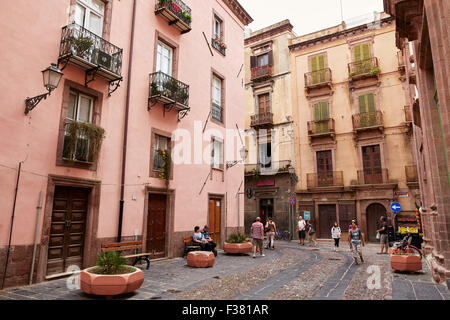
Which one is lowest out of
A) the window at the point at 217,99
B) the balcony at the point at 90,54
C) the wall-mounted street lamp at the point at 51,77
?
the wall-mounted street lamp at the point at 51,77

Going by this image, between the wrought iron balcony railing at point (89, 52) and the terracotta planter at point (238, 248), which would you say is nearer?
the wrought iron balcony railing at point (89, 52)

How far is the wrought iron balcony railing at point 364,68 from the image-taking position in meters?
22.4

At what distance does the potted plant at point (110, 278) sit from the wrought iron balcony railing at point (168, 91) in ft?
22.0

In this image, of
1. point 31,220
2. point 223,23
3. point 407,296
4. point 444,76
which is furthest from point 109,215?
point 223,23

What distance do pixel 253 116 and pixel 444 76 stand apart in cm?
2132

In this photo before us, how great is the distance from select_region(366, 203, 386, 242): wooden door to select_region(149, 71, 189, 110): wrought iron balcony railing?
15.8m

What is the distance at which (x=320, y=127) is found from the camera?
24.3m

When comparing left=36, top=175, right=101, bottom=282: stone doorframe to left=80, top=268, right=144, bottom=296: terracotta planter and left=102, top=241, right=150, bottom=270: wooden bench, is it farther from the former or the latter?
left=80, top=268, right=144, bottom=296: terracotta planter

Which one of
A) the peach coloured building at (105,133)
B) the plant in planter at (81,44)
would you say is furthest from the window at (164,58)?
the plant in planter at (81,44)

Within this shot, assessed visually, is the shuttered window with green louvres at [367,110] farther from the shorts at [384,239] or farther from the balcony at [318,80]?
the shorts at [384,239]

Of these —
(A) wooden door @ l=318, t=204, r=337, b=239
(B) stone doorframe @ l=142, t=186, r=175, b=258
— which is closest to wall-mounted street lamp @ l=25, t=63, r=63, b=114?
(B) stone doorframe @ l=142, t=186, r=175, b=258

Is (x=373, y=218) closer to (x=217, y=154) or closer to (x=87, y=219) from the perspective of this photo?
(x=217, y=154)

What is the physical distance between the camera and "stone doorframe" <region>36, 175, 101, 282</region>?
25.9ft

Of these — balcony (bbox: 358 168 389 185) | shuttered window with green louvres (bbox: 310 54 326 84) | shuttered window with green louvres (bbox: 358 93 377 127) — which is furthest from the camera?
shuttered window with green louvres (bbox: 310 54 326 84)
